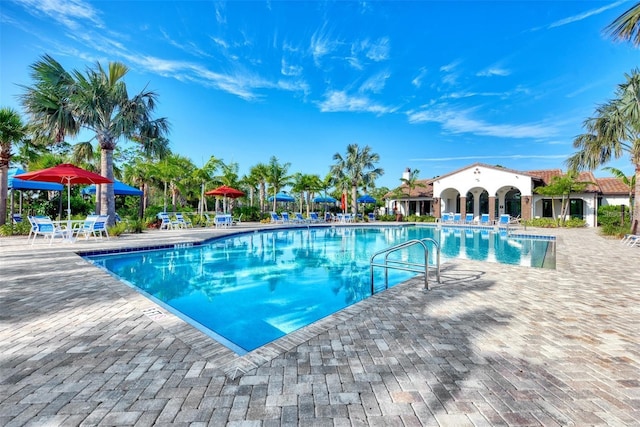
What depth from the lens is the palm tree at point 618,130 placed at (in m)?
12.3

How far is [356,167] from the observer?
29.2m

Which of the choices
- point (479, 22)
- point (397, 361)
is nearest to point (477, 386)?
point (397, 361)

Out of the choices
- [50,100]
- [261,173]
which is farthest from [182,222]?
[261,173]

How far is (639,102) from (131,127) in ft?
71.1

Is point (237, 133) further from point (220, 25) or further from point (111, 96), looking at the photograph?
point (111, 96)

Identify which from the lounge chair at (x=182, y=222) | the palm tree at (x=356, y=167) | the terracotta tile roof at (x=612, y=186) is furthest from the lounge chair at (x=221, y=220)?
the terracotta tile roof at (x=612, y=186)

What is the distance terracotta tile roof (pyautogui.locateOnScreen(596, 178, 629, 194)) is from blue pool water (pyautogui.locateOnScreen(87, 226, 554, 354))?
18.4 m

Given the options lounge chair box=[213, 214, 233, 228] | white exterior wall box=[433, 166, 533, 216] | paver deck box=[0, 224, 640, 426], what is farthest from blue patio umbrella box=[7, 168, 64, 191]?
white exterior wall box=[433, 166, 533, 216]

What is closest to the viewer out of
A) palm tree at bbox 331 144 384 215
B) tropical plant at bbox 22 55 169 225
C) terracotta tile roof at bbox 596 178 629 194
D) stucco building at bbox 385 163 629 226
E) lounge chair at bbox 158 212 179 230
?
tropical plant at bbox 22 55 169 225

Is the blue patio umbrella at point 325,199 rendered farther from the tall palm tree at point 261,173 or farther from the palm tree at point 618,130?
the palm tree at point 618,130

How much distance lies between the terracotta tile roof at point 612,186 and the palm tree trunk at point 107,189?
114 ft

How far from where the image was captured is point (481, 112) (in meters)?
30.5

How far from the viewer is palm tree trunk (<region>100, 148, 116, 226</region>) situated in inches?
547

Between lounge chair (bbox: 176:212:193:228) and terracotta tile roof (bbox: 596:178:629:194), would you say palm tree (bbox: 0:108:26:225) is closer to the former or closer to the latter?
lounge chair (bbox: 176:212:193:228)
